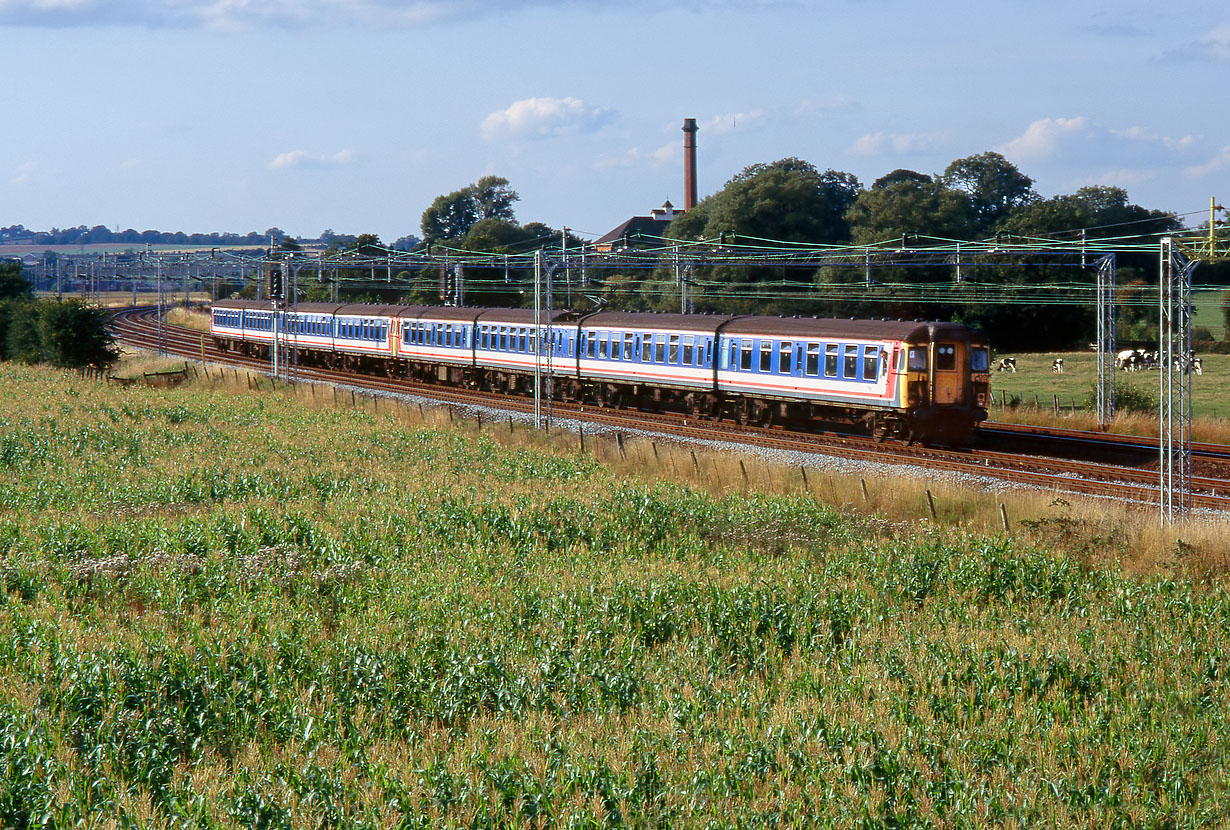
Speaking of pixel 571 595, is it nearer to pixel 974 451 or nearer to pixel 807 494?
pixel 807 494

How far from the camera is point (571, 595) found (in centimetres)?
1609

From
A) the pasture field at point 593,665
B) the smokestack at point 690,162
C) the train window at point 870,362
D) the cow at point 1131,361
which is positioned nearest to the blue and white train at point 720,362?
the train window at point 870,362

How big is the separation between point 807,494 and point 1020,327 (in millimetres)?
50008

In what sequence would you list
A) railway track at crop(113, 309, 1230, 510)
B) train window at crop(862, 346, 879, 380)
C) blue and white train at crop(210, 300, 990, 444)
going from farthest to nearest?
train window at crop(862, 346, 879, 380)
blue and white train at crop(210, 300, 990, 444)
railway track at crop(113, 309, 1230, 510)

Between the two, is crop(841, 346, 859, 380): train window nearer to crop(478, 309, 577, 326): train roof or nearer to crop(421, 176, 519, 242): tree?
crop(478, 309, 577, 326): train roof

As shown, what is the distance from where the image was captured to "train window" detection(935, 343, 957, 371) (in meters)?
30.0

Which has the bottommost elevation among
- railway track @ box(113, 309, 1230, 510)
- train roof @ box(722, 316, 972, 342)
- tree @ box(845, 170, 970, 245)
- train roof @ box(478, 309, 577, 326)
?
railway track @ box(113, 309, 1230, 510)

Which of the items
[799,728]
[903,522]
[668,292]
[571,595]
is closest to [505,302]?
[668,292]

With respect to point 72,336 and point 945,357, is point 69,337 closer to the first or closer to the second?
point 72,336

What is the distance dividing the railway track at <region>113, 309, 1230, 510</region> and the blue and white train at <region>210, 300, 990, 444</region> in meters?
0.81

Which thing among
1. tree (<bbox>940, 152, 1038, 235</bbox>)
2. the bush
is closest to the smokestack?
tree (<bbox>940, 152, 1038, 235</bbox>)

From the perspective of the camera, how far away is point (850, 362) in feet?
103

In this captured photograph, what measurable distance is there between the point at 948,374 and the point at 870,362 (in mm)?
1946

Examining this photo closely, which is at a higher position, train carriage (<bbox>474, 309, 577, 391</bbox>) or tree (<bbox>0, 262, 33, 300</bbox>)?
tree (<bbox>0, 262, 33, 300</bbox>)
